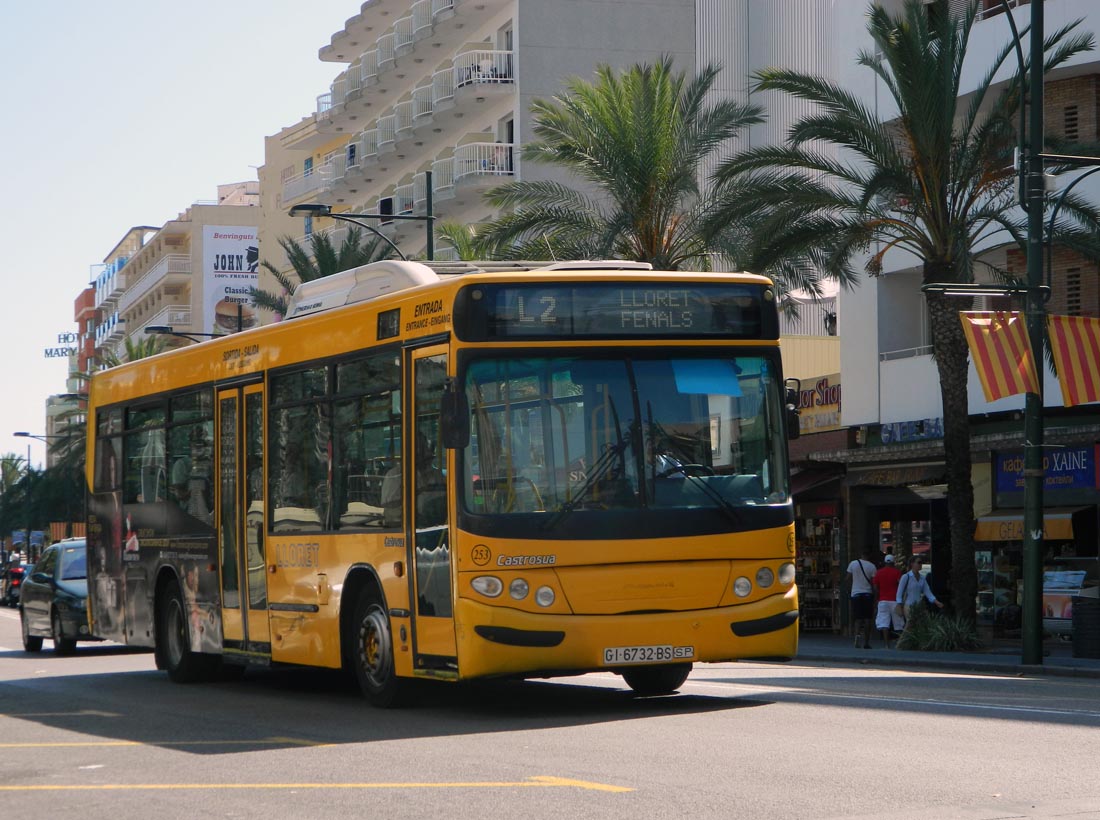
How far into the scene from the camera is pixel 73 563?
26609 mm

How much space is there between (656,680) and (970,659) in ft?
35.7

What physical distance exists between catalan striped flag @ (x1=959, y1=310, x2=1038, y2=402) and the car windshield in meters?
13.0

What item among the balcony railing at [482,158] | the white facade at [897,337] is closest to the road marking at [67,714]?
the white facade at [897,337]

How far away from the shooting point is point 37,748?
11.8 metres

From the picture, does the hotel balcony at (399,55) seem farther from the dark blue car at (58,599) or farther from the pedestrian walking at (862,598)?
the dark blue car at (58,599)

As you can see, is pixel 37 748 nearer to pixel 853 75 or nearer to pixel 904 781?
pixel 904 781

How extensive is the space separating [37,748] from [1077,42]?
69.8ft

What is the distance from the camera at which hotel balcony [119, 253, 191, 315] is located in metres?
106

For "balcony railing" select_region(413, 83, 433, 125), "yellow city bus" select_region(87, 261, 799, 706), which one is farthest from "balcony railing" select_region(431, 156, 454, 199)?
"yellow city bus" select_region(87, 261, 799, 706)

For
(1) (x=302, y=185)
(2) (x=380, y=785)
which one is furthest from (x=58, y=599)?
(1) (x=302, y=185)

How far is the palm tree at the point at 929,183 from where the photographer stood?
87.5 ft

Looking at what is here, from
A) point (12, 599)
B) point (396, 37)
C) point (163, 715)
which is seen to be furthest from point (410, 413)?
point (396, 37)

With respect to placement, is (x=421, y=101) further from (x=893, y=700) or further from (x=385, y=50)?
(x=893, y=700)

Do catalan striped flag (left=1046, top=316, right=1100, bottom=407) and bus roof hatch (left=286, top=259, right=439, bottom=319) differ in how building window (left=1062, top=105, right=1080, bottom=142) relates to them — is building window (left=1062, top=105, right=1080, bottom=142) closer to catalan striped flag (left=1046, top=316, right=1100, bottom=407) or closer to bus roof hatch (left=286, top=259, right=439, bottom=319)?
catalan striped flag (left=1046, top=316, right=1100, bottom=407)
